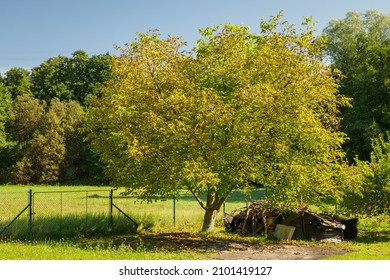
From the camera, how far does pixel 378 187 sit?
20.9 m

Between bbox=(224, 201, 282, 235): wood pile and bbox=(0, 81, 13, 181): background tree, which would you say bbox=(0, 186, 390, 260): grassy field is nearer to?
bbox=(224, 201, 282, 235): wood pile

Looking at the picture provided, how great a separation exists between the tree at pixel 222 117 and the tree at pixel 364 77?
24433mm

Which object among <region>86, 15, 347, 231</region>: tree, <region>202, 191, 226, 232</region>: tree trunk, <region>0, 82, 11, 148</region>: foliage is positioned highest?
<region>0, 82, 11, 148</region>: foliage

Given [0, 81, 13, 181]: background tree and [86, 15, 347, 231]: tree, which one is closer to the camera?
[86, 15, 347, 231]: tree

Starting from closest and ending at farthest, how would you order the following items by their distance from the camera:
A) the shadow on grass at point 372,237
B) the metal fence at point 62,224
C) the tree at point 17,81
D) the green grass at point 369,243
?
1. the green grass at point 369,243
2. the metal fence at point 62,224
3. the shadow on grass at point 372,237
4. the tree at point 17,81

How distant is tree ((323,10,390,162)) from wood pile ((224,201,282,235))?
22695mm

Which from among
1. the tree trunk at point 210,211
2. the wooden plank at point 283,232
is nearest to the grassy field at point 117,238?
the tree trunk at point 210,211

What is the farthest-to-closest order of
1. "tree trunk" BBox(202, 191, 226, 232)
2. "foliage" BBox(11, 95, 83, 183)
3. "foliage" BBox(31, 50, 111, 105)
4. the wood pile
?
"foliage" BBox(31, 50, 111, 105)
"foliage" BBox(11, 95, 83, 183)
the wood pile
"tree trunk" BBox(202, 191, 226, 232)

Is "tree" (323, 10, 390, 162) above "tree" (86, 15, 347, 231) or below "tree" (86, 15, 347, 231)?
above

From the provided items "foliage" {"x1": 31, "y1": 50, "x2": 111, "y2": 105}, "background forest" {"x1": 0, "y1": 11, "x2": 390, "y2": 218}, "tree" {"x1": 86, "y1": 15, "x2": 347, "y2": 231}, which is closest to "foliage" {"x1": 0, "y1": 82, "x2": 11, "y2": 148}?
"background forest" {"x1": 0, "y1": 11, "x2": 390, "y2": 218}

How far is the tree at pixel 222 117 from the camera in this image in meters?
16.9

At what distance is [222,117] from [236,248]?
500 centimetres

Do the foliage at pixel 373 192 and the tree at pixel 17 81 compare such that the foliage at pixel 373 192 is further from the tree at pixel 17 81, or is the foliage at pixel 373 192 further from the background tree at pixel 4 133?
the tree at pixel 17 81

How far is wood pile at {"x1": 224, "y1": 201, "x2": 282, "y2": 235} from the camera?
21.7 m
